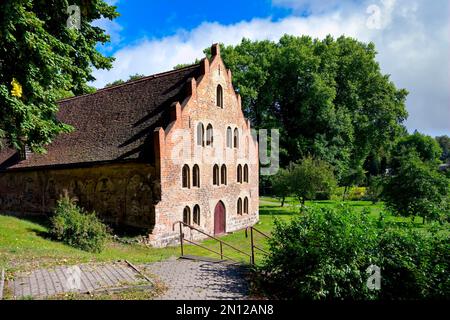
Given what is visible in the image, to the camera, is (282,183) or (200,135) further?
(282,183)

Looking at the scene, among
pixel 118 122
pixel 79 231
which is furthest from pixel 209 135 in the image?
pixel 79 231

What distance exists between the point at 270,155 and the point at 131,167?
22.9 metres

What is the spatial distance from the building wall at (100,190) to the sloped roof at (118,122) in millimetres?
709

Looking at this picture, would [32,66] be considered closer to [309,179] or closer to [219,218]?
[219,218]

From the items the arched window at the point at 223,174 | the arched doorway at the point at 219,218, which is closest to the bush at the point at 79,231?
the arched doorway at the point at 219,218

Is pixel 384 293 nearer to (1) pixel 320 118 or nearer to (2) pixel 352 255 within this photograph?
(2) pixel 352 255

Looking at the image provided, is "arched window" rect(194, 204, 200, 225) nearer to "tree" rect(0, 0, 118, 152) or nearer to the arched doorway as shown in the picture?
the arched doorway

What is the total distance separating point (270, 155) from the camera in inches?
1553

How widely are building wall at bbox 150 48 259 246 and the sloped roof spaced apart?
3.03 feet

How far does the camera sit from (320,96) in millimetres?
38562

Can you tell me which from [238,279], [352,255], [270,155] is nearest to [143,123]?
[238,279]

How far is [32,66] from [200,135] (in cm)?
1065

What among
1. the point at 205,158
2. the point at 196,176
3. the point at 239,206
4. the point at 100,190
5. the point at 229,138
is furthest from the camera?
the point at 239,206

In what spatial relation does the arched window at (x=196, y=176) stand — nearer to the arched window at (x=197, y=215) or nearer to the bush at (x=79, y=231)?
the arched window at (x=197, y=215)
